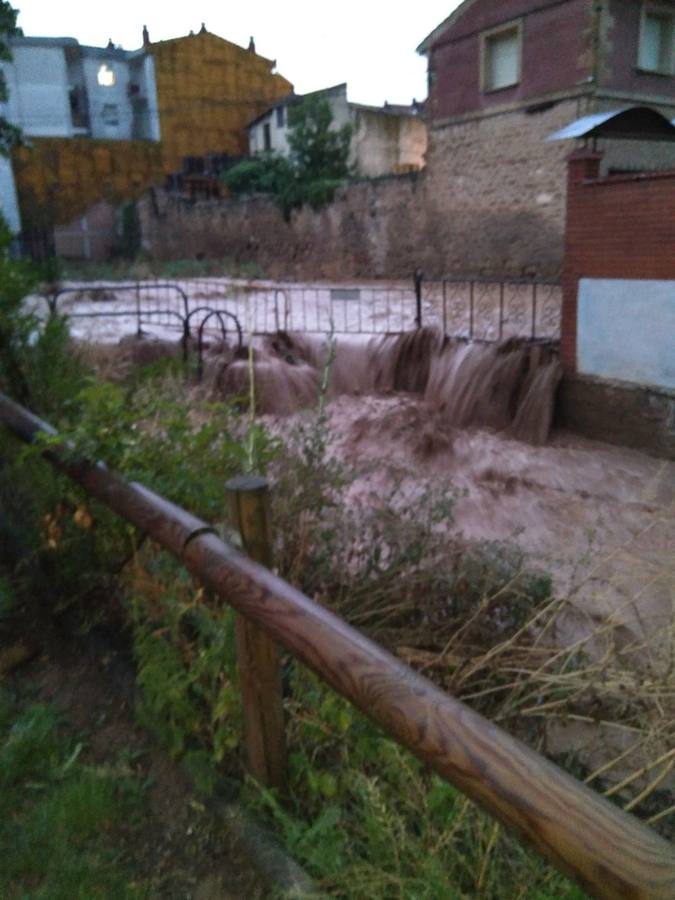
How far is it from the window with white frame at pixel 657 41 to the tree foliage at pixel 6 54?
47.5 ft

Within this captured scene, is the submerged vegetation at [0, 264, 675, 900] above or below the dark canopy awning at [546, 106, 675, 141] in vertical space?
below

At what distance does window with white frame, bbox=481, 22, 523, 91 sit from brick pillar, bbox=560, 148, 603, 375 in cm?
868

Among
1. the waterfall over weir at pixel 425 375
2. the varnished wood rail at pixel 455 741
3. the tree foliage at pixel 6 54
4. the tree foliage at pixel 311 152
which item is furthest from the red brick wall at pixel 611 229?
the tree foliage at pixel 311 152

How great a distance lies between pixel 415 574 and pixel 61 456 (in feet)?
4.93

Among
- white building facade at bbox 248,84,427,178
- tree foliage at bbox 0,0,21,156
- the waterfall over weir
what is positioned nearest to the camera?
tree foliage at bbox 0,0,21,156

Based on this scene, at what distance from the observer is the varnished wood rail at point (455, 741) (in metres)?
1.09

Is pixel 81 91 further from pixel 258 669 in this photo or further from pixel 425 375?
pixel 258 669

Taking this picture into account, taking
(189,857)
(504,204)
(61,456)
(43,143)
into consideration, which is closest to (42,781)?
(189,857)

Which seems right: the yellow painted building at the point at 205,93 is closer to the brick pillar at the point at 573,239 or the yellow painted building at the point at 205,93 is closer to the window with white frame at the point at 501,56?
the window with white frame at the point at 501,56

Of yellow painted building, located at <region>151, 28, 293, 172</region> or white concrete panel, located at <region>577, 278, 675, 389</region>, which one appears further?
yellow painted building, located at <region>151, 28, 293, 172</region>

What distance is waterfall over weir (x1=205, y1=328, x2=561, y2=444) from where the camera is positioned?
9.51m

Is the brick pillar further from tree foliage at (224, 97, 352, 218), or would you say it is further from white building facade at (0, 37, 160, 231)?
white building facade at (0, 37, 160, 231)

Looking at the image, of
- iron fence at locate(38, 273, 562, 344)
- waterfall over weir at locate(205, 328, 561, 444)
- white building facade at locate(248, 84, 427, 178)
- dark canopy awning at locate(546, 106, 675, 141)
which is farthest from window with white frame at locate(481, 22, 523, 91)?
white building facade at locate(248, 84, 427, 178)

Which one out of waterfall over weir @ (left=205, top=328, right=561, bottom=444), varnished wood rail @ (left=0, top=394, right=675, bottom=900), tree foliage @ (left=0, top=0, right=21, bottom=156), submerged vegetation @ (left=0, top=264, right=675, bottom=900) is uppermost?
tree foliage @ (left=0, top=0, right=21, bottom=156)
